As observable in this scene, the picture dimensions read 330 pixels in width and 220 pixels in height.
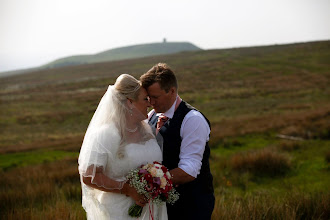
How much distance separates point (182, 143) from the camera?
→ 386 centimetres

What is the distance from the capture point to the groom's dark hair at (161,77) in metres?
3.90

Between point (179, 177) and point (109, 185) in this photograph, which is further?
point (179, 177)

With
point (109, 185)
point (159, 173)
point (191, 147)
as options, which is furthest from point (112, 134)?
point (191, 147)

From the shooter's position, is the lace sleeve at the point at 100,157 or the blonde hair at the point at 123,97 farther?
the blonde hair at the point at 123,97

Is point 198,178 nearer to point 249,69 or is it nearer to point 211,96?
point 211,96

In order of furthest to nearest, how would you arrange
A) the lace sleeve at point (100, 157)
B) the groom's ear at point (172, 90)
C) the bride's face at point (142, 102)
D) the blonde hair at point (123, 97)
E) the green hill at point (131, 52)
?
the green hill at point (131, 52) < the groom's ear at point (172, 90) < the bride's face at point (142, 102) < the blonde hair at point (123, 97) < the lace sleeve at point (100, 157)

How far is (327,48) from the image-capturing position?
2665 inches

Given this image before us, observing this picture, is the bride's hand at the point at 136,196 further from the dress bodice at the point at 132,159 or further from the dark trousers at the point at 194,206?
the dark trousers at the point at 194,206

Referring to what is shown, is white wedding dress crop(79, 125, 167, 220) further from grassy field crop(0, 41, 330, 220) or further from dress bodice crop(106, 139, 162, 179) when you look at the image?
grassy field crop(0, 41, 330, 220)

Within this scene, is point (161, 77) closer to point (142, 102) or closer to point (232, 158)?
point (142, 102)

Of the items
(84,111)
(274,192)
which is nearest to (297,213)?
(274,192)

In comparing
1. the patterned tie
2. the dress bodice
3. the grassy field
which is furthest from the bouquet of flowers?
the grassy field

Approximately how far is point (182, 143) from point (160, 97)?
24.2 inches

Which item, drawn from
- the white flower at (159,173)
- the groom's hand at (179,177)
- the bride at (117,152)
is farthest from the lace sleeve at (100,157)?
the groom's hand at (179,177)
